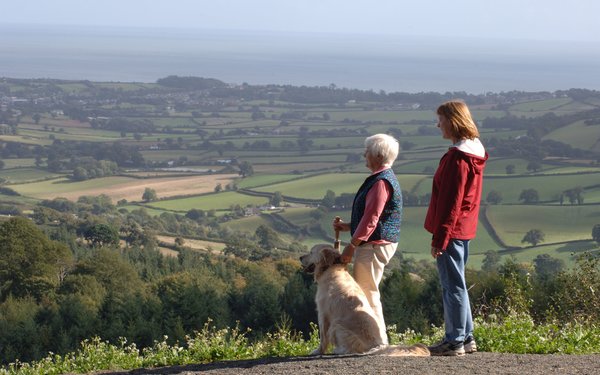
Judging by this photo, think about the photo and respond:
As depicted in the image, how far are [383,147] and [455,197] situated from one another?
861mm

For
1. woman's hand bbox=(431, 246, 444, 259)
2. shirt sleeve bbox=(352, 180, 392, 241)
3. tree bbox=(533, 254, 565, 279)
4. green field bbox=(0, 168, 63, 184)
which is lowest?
green field bbox=(0, 168, 63, 184)

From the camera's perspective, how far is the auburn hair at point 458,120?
757cm

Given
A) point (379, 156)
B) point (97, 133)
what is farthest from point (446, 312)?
point (97, 133)

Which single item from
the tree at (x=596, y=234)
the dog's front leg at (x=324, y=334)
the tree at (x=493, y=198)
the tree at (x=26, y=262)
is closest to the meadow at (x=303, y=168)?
the tree at (x=493, y=198)

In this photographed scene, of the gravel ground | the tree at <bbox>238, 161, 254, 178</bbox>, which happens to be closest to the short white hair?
the gravel ground

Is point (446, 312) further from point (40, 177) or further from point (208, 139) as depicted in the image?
point (208, 139)

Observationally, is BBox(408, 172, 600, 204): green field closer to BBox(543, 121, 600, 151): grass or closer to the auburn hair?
BBox(543, 121, 600, 151): grass

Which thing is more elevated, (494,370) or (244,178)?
(494,370)

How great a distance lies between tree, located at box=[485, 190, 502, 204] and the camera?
2613 inches

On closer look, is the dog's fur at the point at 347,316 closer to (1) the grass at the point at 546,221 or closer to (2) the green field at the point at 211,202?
(1) the grass at the point at 546,221

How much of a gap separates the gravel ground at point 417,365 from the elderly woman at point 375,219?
558mm

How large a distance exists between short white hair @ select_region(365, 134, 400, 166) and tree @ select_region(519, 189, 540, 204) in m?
61.1

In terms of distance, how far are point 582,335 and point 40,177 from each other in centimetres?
9505

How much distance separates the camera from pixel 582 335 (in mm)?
8859
